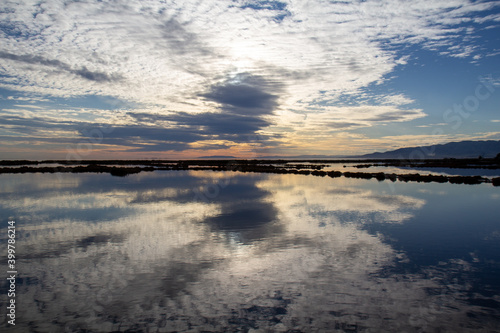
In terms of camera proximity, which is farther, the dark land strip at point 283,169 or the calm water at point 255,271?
the dark land strip at point 283,169

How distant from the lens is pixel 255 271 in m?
8.68

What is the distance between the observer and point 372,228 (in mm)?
13805

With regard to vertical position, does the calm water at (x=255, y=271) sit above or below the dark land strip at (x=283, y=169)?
below

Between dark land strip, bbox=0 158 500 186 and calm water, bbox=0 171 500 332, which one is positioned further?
dark land strip, bbox=0 158 500 186

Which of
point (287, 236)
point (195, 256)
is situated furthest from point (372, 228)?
point (195, 256)

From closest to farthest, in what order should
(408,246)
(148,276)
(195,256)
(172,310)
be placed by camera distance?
(172,310) → (148,276) → (195,256) → (408,246)

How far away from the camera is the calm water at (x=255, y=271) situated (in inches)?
247

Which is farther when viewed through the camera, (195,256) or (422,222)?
(422,222)

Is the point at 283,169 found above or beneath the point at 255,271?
above

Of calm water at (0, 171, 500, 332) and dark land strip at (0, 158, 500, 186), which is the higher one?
dark land strip at (0, 158, 500, 186)

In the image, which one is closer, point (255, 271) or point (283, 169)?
point (255, 271)

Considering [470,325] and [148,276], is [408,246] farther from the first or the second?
[148,276]

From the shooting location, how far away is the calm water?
627 centimetres

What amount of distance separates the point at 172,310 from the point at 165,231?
689cm
